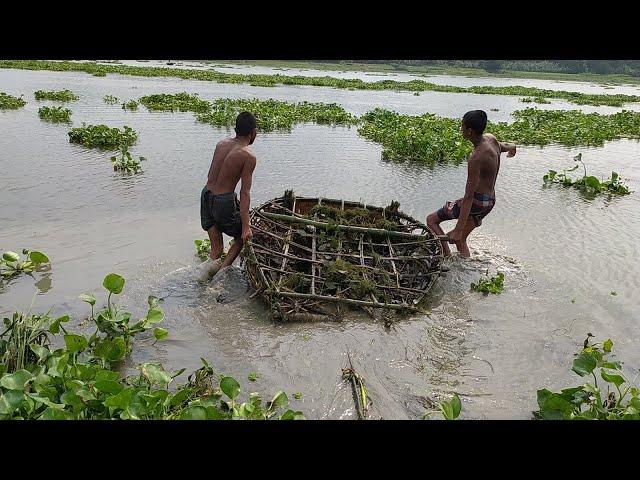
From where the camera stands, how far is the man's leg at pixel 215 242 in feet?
21.1

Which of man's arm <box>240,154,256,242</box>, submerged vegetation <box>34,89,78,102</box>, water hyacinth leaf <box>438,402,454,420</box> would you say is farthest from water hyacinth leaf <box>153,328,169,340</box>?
submerged vegetation <box>34,89,78,102</box>

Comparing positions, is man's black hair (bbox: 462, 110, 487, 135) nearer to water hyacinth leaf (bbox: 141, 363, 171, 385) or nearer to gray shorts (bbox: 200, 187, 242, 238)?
gray shorts (bbox: 200, 187, 242, 238)

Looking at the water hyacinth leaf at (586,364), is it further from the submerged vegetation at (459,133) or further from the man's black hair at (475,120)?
the submerged vegetation at (459,133)

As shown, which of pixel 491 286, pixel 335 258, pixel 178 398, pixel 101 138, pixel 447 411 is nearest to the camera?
pixel 447 411

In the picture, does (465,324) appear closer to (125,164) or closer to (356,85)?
(125,164)

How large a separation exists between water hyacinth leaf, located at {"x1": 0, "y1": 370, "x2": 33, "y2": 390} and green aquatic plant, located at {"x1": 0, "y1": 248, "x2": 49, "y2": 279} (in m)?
3.17

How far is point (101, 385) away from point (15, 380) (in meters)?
0.61

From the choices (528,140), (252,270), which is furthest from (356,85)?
(252,270)

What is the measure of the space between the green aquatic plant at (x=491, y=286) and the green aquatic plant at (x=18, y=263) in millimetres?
5669

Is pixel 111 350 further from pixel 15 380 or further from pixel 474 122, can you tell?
pixel 474 122

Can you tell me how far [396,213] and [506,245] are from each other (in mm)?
2428

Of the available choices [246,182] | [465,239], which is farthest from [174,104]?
[465,239]

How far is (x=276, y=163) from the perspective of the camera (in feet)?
43.5

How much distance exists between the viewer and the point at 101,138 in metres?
13.4
